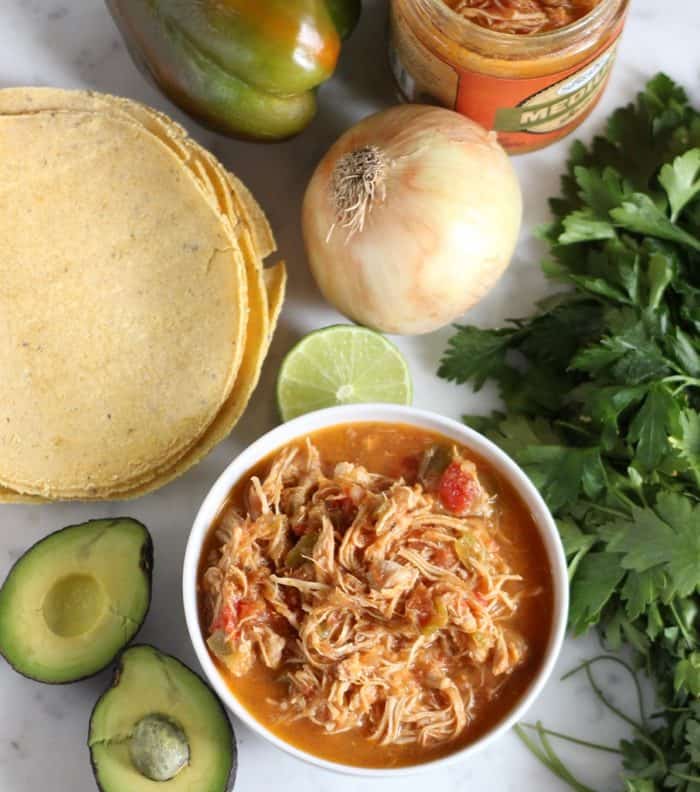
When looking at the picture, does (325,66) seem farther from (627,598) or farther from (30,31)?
(627,598)

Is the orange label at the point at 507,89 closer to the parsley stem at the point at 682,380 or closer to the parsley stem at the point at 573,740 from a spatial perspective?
the parsley stem at the point at 682,380

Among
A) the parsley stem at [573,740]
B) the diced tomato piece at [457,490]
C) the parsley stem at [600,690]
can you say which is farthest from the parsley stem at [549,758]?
the diced tomato piece at [457,490]

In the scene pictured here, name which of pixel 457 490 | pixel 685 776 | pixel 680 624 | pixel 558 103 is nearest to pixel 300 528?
pixel 457 490

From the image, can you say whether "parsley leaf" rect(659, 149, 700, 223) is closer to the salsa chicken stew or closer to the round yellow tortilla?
the salsa chicken stew

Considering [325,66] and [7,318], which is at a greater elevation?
[325,66]

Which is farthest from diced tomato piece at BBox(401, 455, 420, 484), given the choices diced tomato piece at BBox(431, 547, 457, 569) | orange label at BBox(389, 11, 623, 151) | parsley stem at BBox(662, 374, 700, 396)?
orange label at BBox(389, 11, 623, 151)

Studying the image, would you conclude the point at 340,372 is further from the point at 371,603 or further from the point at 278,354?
the point at 371,603

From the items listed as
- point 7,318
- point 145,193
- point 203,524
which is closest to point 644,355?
point 203,524
